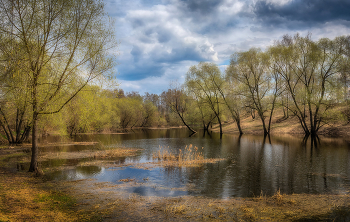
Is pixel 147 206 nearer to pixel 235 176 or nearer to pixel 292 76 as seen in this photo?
pixel 235 176

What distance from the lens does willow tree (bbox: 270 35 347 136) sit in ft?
129

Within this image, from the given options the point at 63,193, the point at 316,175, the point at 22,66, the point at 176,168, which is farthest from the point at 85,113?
the point at 316,175

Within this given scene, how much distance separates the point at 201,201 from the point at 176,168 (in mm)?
7537

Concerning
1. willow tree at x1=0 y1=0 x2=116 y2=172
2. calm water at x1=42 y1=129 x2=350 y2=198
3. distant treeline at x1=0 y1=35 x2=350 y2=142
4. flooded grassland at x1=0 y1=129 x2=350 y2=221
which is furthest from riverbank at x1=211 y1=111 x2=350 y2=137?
willow tree at x1=0 y1=0 x2=116 y2=172

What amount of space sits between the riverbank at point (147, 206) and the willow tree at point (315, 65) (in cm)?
3646

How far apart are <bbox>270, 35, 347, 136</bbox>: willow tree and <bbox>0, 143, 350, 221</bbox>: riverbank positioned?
36.5 m

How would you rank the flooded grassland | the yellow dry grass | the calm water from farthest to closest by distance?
the calm water, the flooded grassland, the yellow dry grass

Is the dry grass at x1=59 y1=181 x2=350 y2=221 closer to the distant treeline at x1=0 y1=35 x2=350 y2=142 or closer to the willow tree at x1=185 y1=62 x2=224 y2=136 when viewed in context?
the distant treeline at x1=0 y1=35 x2=350 y2=142

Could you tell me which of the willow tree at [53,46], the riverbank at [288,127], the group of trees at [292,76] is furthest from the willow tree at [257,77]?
the willow tree at [53,46]

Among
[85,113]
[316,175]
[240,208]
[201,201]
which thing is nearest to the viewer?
[240,208]

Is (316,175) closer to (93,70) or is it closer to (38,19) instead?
(93,70)

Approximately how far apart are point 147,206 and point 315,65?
140ft

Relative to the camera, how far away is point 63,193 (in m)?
10.8

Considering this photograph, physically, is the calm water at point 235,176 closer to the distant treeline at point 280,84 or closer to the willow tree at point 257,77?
the distant treeline at point 280,84
